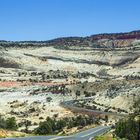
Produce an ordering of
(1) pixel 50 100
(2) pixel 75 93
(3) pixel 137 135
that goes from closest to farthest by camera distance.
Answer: (3) pixel 137 135 < (1) pixel 50 100 < (2) pixel 75 93

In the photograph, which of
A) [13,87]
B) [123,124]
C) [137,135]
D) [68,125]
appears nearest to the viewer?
[137,135]

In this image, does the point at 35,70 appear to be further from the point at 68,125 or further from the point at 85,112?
the point at 68,125

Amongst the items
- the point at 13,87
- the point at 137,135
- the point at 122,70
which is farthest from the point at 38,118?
the point at 122,70

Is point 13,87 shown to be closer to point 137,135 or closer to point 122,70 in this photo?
point 122,70

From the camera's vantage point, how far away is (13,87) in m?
138

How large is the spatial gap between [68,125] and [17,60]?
138 m

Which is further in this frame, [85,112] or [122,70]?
[122,70]

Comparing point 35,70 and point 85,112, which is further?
point 35,70

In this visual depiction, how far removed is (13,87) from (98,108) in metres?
52.2

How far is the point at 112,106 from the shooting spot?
9162 centimetres

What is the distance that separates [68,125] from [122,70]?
124m

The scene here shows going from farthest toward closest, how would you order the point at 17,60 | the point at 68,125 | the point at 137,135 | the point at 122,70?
the point at 17,60
the point at 122,70
the point at 68,125
the point at 137,135

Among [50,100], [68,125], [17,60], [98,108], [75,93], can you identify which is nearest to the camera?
[68,125]

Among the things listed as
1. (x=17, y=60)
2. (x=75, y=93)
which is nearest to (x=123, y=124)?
(x=75, y=93)
